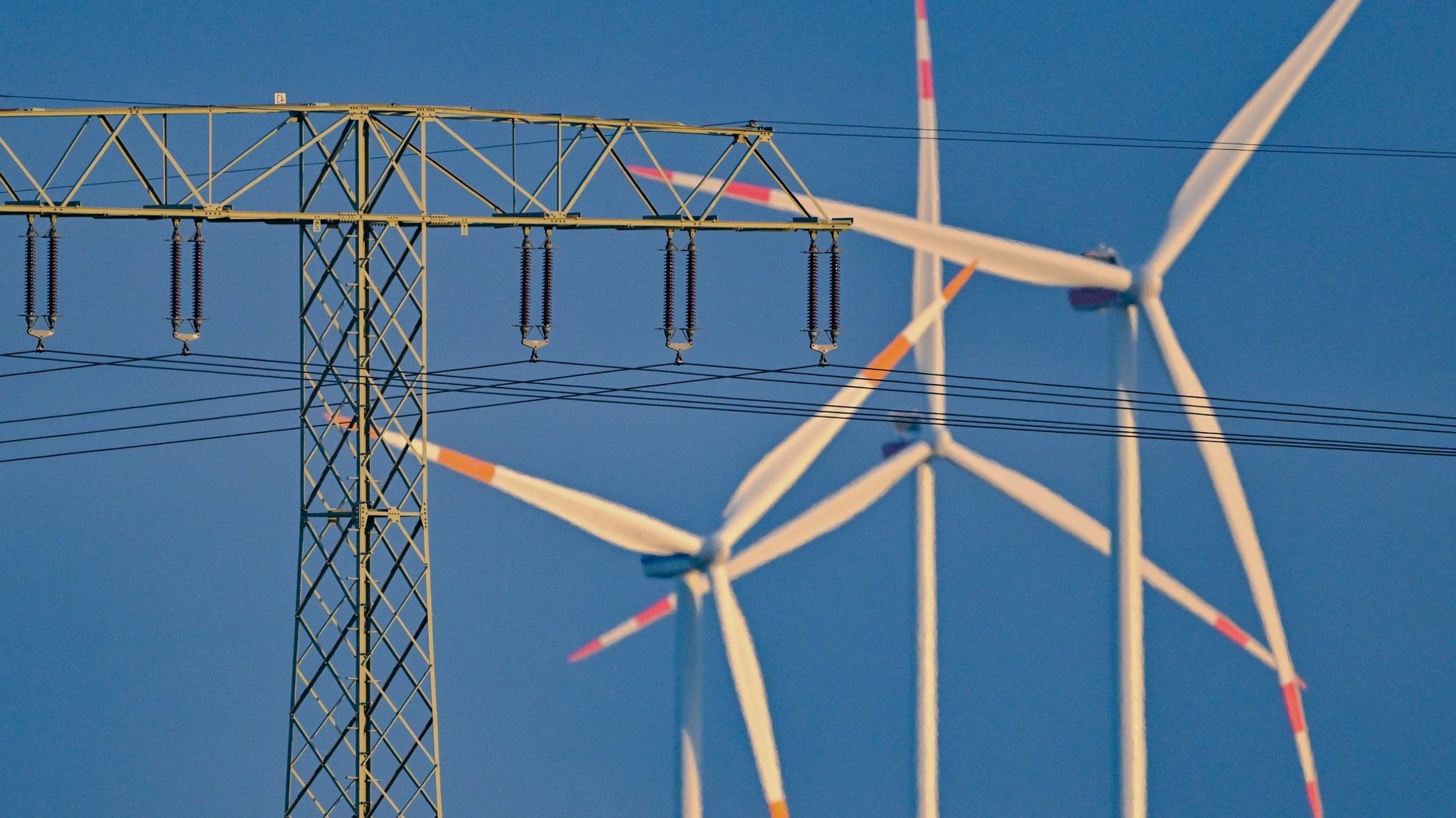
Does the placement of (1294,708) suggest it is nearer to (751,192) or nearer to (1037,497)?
(1037,497)

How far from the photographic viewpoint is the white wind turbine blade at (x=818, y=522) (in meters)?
72.7

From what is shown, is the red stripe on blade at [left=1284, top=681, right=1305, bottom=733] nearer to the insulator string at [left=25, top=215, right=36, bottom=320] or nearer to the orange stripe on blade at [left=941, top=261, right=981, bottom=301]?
the orange stripe on blade at [left=941, top=261, right=981, bottom=301]

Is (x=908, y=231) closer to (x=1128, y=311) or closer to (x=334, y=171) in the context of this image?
(x=1128, y=311)

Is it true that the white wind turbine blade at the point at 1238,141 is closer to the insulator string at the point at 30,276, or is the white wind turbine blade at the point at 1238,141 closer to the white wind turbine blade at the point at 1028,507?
the white wind turbine blade at the point at 1028,507

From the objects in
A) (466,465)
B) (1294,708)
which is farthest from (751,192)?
(1294,708)

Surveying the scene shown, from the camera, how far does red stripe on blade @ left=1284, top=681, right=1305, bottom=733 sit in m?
76.3

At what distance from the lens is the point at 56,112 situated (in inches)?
1855

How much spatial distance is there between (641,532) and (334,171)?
25.6 metres

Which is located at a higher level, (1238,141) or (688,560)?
(1238,141)

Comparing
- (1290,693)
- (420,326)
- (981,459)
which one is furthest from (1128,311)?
(420,326)

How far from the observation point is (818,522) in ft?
239

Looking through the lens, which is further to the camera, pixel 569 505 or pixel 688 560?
pixel 688 560

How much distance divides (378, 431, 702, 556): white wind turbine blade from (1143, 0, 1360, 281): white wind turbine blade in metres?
11.8

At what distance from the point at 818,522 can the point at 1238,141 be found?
11427 millimetres
